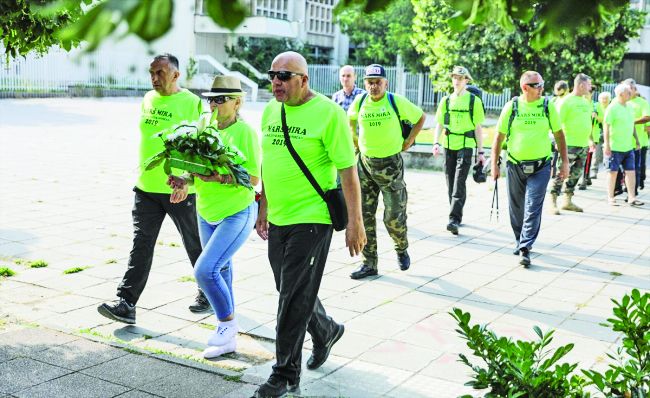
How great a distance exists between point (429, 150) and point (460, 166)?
274 inches

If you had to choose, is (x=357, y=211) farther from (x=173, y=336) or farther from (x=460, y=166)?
(x=460, y=166)

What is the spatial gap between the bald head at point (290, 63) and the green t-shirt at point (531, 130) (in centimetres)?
446

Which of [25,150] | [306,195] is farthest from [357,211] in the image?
[25,150]

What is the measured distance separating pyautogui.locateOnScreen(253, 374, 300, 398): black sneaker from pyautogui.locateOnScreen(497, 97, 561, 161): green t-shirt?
16.0ft

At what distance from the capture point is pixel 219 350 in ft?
18.7

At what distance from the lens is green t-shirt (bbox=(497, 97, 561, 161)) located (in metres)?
8.85

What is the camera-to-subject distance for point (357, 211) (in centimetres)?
498

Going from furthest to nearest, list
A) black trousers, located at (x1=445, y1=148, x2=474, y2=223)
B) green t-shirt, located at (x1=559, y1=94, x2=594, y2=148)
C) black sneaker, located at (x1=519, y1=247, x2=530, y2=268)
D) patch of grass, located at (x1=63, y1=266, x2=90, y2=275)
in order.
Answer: green t-shirt, located at (x1=559, y1=94, x2=594, y2=148), black trousers, located at (x1=445, y1=148, x2=474, y2=223), black sneaker, located at (x1=519, y1=247, x2=530, y2=268), patch of grass, located at (x1=63, y1=266, x2=90, y2=275)

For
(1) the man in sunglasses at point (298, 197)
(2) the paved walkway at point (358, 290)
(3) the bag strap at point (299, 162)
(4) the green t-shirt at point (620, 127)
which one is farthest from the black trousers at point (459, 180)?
(3) the bag strap at point (299, 162)

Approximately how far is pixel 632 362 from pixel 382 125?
5.09 m

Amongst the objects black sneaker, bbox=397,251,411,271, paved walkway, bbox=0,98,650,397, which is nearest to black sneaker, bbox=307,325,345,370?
paved walkway, bbox=0,98,650,397

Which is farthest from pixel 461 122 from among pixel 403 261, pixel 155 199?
pixel 155 199

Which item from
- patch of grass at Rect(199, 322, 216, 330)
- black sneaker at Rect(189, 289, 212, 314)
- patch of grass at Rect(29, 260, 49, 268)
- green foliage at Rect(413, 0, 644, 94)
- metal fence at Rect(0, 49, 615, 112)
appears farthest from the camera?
metal fence at Rect(0, 49, 615, 112)

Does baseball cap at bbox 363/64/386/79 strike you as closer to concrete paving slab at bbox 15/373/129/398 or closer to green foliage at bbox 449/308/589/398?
concrete paving slab at bbox 15/373/129/398
